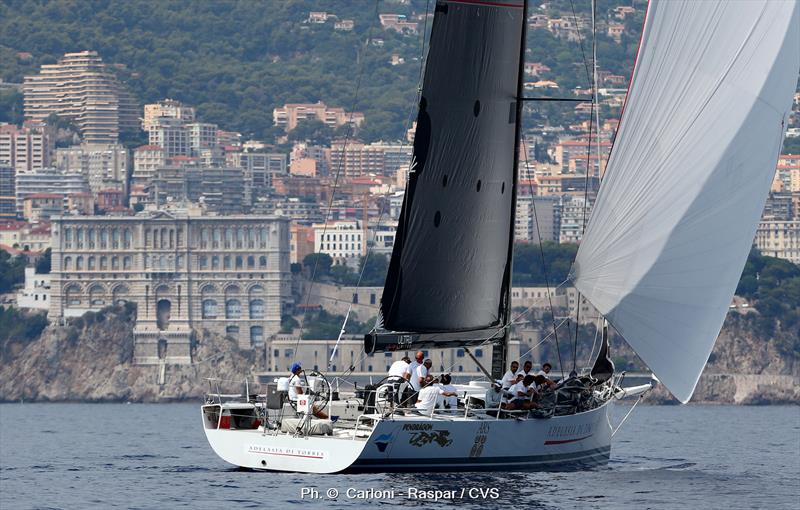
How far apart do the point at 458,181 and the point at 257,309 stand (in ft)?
323

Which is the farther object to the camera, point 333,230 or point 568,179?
point 568,179

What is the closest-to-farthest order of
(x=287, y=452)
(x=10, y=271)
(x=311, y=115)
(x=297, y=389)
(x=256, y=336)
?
(x=287, y=452) < (x=297, y=389) < (x=256, y=336) < (x=10, y=271) < (x=311, y=115)

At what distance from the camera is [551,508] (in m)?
21.7

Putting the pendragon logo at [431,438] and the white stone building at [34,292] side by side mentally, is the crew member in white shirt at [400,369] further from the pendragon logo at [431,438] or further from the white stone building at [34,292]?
the white stone building at [34,292]

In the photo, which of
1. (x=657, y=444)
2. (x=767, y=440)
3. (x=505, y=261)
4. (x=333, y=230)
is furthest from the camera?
(x=333, y=230)

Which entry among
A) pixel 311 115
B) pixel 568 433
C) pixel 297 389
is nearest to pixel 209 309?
pixel 311 115

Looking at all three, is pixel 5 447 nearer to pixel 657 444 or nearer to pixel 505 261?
pixel 657 444

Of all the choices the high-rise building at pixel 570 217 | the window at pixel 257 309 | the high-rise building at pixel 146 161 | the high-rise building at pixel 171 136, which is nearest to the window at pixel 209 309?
the window at pixel 257 309

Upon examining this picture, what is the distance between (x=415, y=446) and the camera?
76.2ft

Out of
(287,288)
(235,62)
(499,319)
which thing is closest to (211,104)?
(235,62)

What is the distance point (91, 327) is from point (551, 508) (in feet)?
314

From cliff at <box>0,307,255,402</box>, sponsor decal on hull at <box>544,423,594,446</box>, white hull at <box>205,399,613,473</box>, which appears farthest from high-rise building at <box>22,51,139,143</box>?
white hull at <box>205,399,613,473</box>

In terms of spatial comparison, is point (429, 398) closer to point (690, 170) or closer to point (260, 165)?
point (690, 170)

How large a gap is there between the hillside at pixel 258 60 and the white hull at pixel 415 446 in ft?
471
